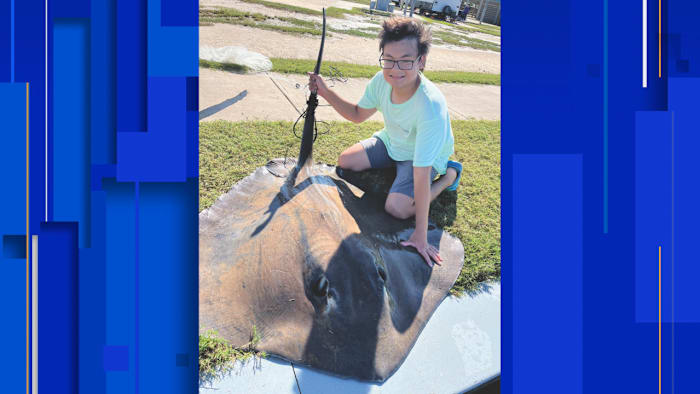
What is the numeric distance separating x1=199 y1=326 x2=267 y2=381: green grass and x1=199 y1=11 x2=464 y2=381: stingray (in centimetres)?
3

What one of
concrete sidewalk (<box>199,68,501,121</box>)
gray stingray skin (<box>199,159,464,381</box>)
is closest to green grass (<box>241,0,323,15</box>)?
concrete sidewalk (<box>199,68,501,121</box>)

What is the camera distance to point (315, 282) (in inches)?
89.6

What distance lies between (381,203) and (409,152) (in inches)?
18.2

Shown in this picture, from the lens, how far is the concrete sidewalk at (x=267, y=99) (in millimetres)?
4742
